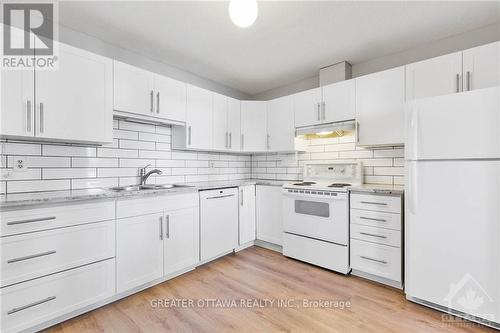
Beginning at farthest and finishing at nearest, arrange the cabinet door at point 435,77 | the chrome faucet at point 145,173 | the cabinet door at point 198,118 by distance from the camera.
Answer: the cabinet door at point 198,118 → the chrome faucet at point 145,173 → the cabinet door at point 435,77

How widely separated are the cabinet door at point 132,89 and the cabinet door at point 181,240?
1.13m

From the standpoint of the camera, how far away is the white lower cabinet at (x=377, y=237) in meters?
2.22

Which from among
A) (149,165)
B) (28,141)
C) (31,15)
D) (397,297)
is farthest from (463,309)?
(31,15)

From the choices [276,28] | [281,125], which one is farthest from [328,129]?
[276,28]

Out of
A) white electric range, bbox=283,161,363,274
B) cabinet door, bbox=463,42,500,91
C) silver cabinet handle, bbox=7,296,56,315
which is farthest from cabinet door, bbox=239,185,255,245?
cabinet door, bbox=463,42,500,91

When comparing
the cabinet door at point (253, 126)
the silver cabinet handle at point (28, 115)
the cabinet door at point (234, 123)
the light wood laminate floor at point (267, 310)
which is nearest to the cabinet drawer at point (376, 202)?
the light wood laminate floor at point (267, 310)

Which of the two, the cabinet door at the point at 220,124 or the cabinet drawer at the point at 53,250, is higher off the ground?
the cabinet door at the point at 220,124

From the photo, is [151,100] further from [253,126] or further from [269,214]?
[269,214]

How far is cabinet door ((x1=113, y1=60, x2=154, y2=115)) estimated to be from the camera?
2.22 m

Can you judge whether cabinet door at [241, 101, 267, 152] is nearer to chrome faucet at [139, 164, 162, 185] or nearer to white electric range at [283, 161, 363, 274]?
white electric range at [283, 161, 363, 274]

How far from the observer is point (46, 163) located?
205 cm

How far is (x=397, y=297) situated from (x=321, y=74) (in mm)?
2683

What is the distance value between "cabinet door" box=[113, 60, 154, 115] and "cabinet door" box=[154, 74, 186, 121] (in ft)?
0.23

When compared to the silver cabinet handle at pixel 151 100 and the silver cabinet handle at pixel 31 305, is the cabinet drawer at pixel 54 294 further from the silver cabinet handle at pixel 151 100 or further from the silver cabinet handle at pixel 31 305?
the silver cabinet handle at pixel 151 100
